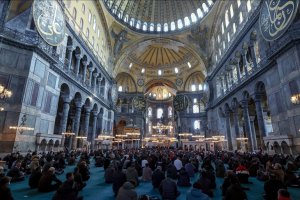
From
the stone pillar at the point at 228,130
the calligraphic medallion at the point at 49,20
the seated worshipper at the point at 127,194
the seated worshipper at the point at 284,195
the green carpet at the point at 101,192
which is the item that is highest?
the calligraphic medallion at the point at 49,20

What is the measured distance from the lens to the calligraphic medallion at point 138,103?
32125mm

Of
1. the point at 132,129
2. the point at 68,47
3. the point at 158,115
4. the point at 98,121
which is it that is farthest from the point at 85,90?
the point at 158,115

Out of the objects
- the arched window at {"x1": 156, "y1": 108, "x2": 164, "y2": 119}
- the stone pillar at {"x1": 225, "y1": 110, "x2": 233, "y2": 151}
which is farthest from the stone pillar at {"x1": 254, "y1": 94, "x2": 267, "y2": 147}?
the arched window at {"x1": 156, "y1": 108, "x2": 164, "y2": 119}

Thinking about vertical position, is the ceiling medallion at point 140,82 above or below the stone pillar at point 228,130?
above

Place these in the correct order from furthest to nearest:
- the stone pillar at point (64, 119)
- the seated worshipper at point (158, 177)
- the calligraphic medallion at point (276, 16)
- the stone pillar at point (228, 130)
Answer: the stone pillar at point (228, 130) < the stone pillar at point (64, 119) < the calligraphic medallion at point (276, 16) < the seated worshipper at point (158, 177)

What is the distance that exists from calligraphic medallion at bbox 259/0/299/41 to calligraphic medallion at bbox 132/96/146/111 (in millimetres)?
23499

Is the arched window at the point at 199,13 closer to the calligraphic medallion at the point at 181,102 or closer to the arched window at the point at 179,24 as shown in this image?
the arched window at the point at 179,24

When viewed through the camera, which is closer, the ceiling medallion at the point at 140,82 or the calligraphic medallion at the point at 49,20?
the calligraphic medallion at the point at 49,20

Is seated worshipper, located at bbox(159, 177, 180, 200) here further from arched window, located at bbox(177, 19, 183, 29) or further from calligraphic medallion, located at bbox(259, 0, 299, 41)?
arched window, located at bbox(177, 19, 183, 29)

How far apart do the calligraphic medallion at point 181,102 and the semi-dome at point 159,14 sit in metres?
11.5

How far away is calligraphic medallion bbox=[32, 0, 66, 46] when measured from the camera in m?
10.4

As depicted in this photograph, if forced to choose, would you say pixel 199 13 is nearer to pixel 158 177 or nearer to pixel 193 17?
pixel 193 17

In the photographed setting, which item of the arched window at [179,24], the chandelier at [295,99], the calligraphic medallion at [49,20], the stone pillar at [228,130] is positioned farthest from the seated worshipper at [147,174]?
the arched window at [179,24]

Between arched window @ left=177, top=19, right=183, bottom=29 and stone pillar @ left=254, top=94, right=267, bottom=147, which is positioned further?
arched window @ left=177, top=19, right=183, bottom=29
